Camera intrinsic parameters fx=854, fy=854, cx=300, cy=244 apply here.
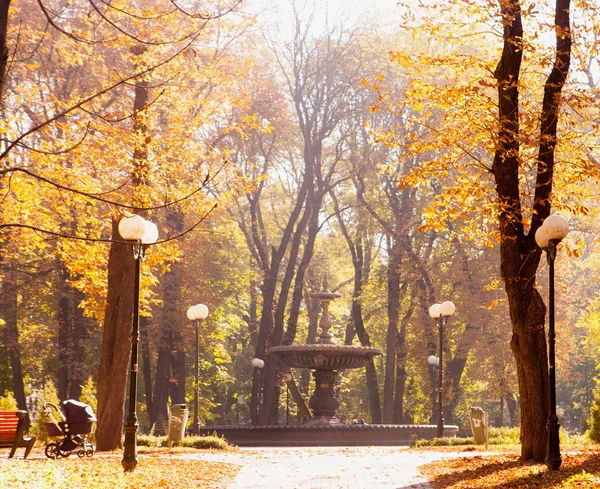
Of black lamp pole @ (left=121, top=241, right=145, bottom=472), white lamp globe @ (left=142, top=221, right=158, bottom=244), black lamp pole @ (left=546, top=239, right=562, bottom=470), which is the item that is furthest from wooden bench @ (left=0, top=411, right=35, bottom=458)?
black lamp pole @ (left=546, top=239, right=562, bottom=470)

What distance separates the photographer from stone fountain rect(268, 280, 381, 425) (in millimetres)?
26500

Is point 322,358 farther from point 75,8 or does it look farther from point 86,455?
point 75,8

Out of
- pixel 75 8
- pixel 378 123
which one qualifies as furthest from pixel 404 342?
pixel 75 8

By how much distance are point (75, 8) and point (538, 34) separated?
20.3m

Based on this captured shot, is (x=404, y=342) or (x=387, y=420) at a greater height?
(x=404, y=342)

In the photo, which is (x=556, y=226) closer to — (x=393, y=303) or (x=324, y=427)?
(x=324, y=427)

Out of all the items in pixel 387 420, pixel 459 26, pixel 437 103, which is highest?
pixel 459 26

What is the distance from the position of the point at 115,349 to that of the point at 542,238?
379 inches

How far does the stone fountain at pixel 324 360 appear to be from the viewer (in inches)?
1043

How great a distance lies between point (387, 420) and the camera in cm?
3628

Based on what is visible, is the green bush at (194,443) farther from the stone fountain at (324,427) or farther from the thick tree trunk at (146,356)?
the thick tree trunk at (146,356)

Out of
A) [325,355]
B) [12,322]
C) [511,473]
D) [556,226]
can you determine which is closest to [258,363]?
[325,355]

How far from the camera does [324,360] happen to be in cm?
2684

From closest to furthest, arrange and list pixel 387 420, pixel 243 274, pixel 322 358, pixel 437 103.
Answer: pixel 437 103 → pixel 322 358 → pixel 387 420 → pixel 243 274
